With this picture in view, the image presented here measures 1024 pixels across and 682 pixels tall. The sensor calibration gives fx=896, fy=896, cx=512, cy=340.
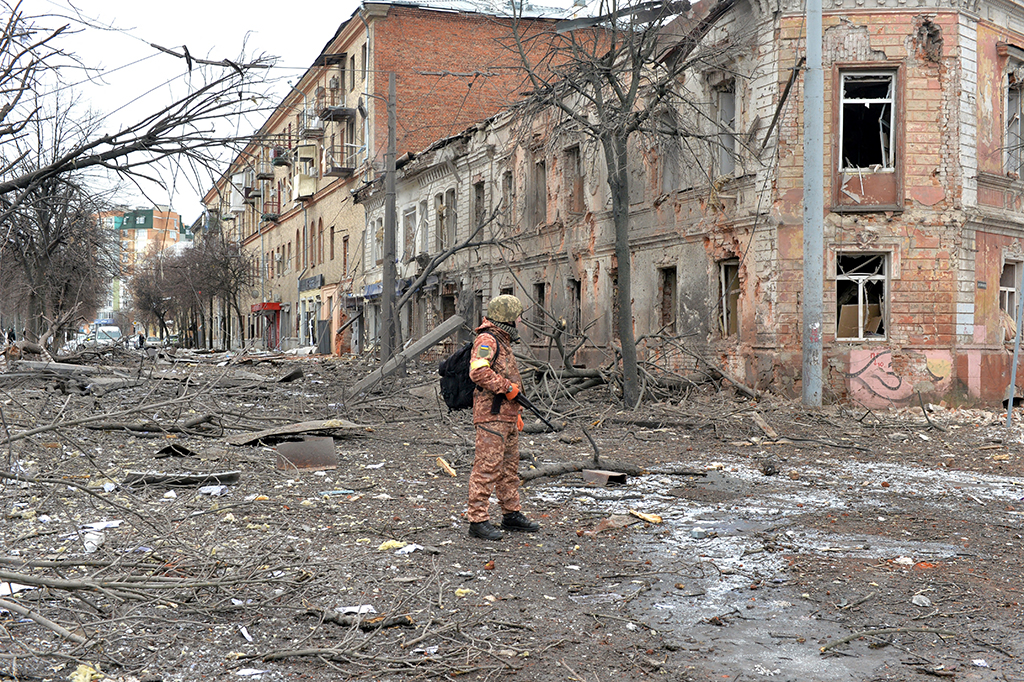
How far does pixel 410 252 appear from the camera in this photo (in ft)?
110

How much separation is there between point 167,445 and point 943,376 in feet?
40.5

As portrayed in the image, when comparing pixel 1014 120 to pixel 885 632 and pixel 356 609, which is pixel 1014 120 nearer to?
pixel 885 632

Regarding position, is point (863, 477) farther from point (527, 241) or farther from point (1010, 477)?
point (527, 241)

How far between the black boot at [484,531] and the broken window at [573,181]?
1634 centimetres

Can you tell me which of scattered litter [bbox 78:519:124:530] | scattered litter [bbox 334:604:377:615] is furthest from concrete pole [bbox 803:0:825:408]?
scattered litter [bbox 334:604:377:615]

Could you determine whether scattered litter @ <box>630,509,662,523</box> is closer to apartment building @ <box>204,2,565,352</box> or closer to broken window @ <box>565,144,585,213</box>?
broken window @ <box>565,144,585,213</box>

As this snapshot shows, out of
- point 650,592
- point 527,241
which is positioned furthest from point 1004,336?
point 650,592

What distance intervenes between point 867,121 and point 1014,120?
136 inches

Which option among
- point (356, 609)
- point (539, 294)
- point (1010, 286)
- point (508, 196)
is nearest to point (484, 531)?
point (356, 609)

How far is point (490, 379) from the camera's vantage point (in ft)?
20.2

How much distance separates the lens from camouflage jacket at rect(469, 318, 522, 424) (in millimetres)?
6172

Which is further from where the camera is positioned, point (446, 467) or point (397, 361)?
point (397, 361)

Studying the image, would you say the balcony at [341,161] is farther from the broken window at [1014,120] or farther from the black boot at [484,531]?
the black boot at [484,531]

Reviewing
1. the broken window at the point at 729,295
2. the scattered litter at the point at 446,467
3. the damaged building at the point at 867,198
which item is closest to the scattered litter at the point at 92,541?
the scattered litter at the point at 446,467
